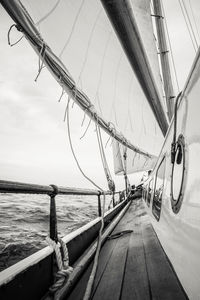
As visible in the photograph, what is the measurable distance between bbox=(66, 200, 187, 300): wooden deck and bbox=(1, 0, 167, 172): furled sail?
155 cm

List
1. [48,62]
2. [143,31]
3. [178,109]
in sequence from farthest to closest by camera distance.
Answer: [143,31]
[48,62]
[178,109]

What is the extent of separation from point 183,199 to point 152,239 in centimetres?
172

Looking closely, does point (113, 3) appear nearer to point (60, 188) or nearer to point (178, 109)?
point (178, 109)

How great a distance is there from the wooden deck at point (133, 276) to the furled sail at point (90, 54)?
5.10 ft

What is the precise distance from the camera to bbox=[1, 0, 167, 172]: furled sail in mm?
2084

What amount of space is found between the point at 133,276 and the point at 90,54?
9.43ft

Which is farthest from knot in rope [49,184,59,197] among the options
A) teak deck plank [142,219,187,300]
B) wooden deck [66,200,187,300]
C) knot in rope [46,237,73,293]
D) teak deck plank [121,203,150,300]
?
teak deck plank [142,219,187,300]

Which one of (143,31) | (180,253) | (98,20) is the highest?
(143,31)

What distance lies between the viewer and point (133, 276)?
5.05ft

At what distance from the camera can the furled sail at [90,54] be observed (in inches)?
82.0

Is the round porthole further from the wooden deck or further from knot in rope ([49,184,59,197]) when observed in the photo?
knot in rope ([49,184,59,197])

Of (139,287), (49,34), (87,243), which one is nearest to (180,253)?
(139,287)

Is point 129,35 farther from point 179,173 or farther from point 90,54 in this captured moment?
point 90,54

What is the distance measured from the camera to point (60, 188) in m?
1.68
